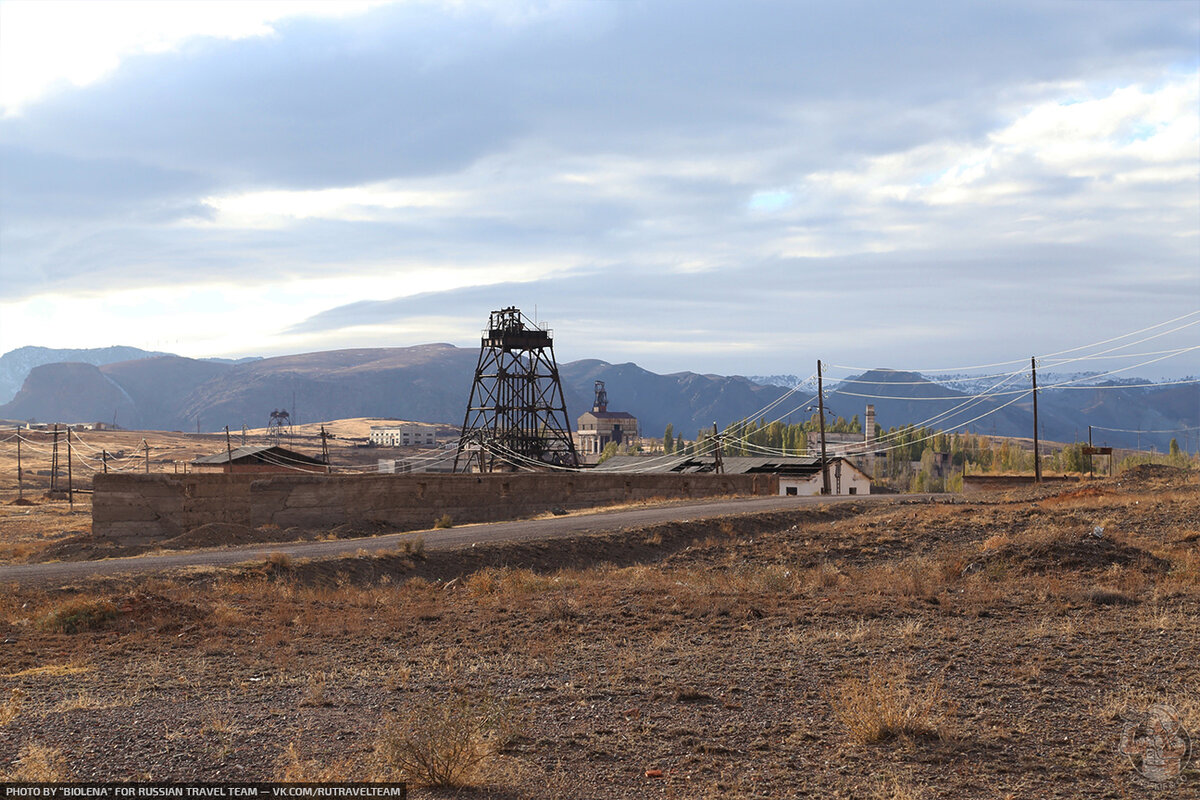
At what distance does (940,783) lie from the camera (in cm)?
708

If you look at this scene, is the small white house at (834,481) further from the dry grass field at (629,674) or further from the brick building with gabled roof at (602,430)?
the brick building with gabled roof at (602,430)

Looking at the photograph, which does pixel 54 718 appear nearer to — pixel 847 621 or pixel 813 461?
pixel 847 621

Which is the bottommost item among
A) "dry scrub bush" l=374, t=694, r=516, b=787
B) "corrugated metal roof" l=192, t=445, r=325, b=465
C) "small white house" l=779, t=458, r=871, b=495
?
"small white house" l=779, t=458, r=871, b=495

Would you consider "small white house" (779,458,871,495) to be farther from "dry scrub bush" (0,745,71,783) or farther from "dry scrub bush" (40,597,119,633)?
"dry scrub bush" (0,745,71,783)

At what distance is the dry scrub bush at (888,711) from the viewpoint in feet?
26.4

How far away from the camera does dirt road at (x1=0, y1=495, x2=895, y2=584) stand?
19.8 meters

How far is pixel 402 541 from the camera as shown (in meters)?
22.4

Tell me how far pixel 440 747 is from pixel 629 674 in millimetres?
3971

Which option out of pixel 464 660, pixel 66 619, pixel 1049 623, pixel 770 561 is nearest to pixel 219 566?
pixel 66 619

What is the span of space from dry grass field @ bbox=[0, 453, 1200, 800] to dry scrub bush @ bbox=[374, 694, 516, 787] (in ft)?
0.08

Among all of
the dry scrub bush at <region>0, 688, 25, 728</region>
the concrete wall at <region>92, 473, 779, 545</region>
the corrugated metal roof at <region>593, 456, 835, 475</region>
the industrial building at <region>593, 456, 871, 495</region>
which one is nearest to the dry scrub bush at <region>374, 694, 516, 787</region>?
the dry scrub bush at <region>0, 688, 25, 728</region>

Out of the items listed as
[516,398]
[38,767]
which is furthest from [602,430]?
[38,767]

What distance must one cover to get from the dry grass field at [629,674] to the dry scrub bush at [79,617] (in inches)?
1.5

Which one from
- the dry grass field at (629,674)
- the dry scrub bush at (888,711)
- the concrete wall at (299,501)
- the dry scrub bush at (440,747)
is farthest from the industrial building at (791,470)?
the dry scrub bush at (440,747)
